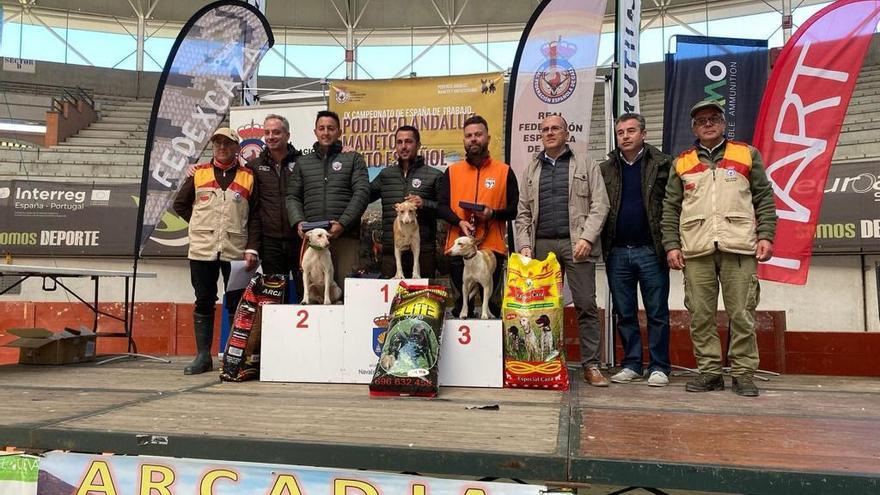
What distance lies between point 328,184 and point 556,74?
2.30 metres

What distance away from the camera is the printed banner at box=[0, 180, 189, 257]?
934 cm

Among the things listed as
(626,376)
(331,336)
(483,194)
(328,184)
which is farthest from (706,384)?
(328,184)

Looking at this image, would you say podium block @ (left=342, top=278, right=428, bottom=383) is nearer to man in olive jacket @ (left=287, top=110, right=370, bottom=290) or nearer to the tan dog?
the tan dog

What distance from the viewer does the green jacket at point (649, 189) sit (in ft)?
12.2

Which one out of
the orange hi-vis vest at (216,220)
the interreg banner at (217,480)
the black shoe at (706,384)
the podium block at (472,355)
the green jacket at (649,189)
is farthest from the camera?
the orange hi-vis vest at (216,220)

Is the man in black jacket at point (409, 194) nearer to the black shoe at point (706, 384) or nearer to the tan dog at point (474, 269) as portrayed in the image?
the tan dog at point (474, 269)

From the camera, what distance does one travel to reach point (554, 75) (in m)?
5.07

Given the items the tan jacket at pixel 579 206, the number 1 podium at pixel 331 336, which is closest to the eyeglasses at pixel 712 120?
the tan jacket at pixel 579 206

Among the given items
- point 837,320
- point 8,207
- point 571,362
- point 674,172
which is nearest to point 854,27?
point 674,172

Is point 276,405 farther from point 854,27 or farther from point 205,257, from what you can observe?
point 854,27

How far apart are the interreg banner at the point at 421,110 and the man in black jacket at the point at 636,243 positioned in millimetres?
2228

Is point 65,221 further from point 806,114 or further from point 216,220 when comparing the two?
point 806,114

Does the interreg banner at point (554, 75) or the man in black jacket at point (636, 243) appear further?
the interreg banner at point (554, 75)

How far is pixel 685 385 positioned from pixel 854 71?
8.76 feet
